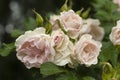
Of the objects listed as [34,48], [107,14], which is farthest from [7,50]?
[107,14]

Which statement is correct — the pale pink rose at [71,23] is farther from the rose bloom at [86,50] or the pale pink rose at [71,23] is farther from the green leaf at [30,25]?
the green leaf at [30,25]

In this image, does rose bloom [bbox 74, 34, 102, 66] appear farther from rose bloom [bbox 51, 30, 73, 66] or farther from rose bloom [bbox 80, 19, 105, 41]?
rose bloom [bbox 80, 19, 105, 41]

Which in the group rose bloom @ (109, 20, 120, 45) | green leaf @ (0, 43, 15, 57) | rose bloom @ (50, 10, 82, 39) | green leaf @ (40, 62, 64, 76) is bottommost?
green leaf @ (40, 62, 64, 76)

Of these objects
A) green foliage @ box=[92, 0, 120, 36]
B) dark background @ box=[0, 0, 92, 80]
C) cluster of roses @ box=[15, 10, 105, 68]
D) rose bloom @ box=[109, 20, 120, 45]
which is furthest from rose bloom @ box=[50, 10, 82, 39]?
dark background @ box=[0, 0, 92, 80]

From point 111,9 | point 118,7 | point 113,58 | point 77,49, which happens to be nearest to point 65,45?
point 77,49

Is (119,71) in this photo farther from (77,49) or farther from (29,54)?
(29,54)

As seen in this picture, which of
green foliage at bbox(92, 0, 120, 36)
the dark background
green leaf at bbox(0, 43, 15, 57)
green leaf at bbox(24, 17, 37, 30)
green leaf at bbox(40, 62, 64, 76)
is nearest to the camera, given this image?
green leaf at bbox(40, 62, 64, 76)
